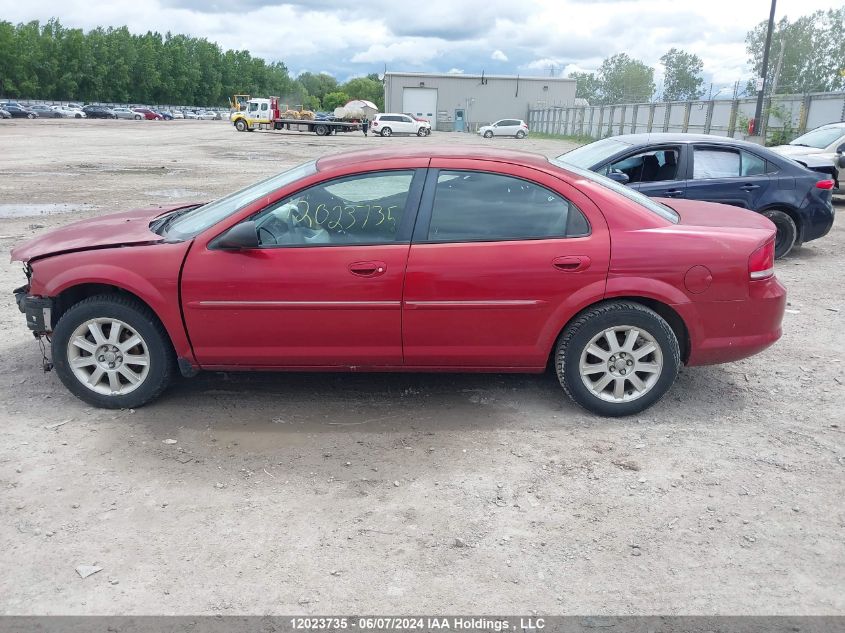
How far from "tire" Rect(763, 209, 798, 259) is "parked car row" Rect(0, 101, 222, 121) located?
75368 mm

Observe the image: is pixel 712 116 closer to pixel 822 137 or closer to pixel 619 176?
pixel 822 137

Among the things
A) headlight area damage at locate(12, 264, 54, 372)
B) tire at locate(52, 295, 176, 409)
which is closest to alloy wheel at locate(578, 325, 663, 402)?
tire at locate(52, 295, 176, 409)

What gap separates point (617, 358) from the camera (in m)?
4.44

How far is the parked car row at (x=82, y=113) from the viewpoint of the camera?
70750 millimetres

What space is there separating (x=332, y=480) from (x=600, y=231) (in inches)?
84.5

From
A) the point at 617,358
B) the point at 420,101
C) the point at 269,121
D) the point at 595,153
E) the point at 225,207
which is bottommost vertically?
the point at 617,358

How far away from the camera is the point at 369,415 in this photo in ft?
15.0

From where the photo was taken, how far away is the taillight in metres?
4.41

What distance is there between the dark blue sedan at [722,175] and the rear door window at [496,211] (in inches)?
150

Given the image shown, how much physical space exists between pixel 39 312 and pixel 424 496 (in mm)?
A: 2708

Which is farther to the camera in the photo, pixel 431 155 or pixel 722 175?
pixel 722 175

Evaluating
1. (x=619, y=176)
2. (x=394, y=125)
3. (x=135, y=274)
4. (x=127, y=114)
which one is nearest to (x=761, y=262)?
(x=619, y=176)

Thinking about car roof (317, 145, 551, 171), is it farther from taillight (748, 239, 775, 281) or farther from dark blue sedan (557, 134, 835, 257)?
dark blue sedan (557, 134, 835, 257)

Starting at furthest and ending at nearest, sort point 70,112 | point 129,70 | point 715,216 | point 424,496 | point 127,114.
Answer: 1. point 129,70
2. point 127,114
3. point 70,112
4. point 715,216
5. point 424,496
